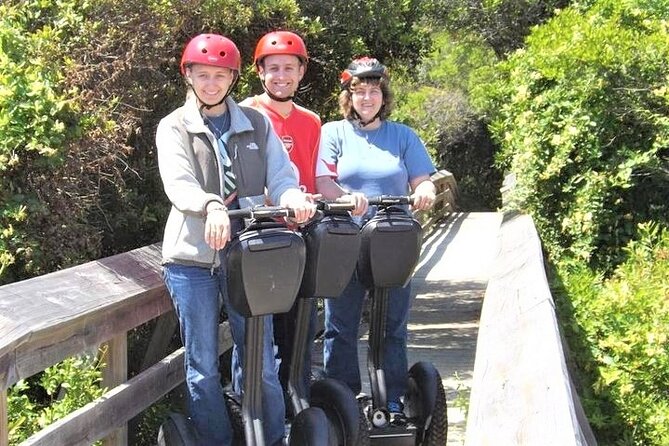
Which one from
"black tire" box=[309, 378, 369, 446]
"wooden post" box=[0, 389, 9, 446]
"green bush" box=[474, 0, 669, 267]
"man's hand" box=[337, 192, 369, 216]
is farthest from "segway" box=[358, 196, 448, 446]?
"green bush" box=[474, 0, 669, 267]

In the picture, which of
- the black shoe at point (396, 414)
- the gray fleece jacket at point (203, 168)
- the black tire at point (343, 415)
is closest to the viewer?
the gray fleece jacket at point (203, 168)

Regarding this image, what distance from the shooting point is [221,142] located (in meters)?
4.07

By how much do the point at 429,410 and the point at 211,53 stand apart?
198 cm

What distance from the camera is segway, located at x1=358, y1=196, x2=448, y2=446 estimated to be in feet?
15.1

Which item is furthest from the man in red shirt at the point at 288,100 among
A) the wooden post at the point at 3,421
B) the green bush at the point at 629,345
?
the green bush at the point at 629,345

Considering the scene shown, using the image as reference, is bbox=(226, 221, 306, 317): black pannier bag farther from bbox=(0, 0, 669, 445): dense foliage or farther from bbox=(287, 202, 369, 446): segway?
bbox=(0, 0, 669, 445): dense foliage

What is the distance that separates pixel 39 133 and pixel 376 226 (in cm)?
150

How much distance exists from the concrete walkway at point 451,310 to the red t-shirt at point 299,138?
1724mm

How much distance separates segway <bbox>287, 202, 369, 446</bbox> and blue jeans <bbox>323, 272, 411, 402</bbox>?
21.5 inches

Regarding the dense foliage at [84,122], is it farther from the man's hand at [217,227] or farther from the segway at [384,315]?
the segway at [384,315]

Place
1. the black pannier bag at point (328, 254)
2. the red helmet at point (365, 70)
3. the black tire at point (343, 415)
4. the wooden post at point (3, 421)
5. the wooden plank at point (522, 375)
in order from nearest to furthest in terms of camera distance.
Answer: the wooden plank at point (522, 375), the wooden post at point (3, 421), the black pannier bag at point (328, 254), the black tire at point (343, 415), the red helmet at point (365, 70)

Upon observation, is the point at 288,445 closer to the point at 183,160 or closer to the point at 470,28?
the point at 183,160

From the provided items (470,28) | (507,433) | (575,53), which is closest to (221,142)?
(507,433)

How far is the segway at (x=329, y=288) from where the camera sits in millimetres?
4152
